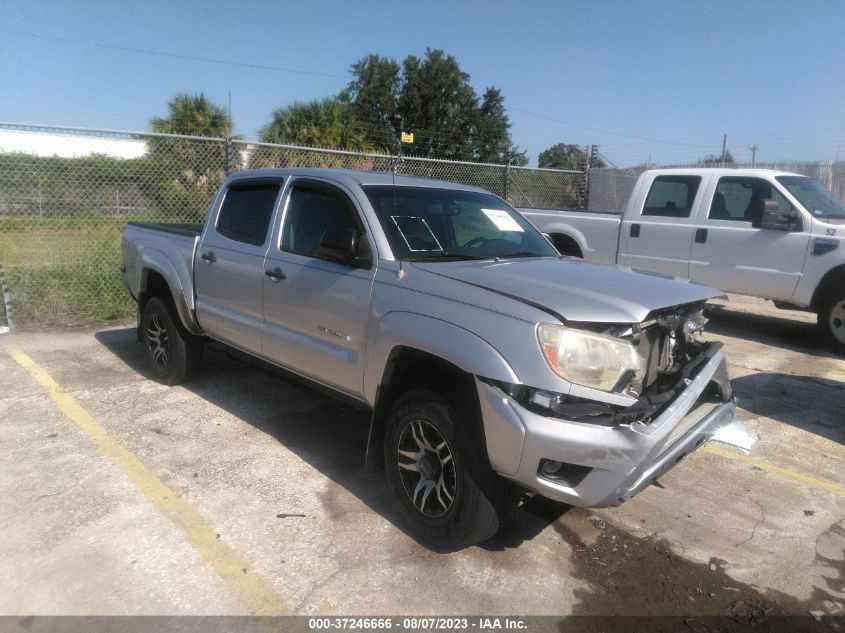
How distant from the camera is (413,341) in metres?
3.13

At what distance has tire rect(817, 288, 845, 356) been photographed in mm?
7113

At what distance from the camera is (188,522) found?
135 inches

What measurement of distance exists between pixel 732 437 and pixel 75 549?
11.2ft

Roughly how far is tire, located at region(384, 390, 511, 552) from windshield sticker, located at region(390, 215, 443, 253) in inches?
37.6

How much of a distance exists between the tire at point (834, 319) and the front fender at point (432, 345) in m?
6.12

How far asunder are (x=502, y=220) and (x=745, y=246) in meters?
4.61

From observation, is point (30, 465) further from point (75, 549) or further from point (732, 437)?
point (732, 437)

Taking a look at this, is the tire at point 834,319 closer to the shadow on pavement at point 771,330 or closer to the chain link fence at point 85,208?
the shadow on pavement at point 771,330

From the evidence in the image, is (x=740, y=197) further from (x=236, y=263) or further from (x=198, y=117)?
(x=198, y=117)

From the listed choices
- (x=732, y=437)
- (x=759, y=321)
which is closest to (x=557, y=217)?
(x=759, y=321)

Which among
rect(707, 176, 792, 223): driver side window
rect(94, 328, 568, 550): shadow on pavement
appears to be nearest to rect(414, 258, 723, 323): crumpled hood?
rect(94, 328, 568, 550): shadow on pavement

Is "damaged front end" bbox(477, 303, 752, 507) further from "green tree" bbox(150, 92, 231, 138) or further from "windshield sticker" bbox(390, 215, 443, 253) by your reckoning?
"green tree" bbox(150, 92, 231, 138)

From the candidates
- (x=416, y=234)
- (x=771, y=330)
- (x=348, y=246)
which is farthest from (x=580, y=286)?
(x=771, y=330)

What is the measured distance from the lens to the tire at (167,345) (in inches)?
216
